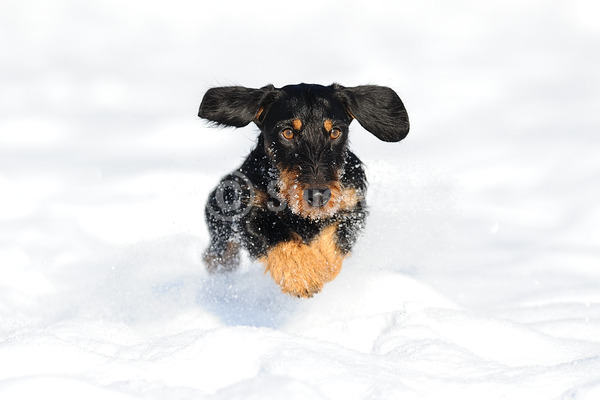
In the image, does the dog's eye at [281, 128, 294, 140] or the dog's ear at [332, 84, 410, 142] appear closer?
the dog's eye at [281, 128, 294, 140]

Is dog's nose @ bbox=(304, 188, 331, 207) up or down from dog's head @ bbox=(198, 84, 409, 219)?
down

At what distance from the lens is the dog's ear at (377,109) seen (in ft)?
13.5

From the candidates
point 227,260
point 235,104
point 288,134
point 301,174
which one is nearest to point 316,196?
point 301,174

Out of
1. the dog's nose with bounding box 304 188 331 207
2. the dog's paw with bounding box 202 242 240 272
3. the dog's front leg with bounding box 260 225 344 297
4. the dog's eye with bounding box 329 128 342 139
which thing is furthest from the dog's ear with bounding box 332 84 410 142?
the dog's paw with bounding box 202 242 240 272

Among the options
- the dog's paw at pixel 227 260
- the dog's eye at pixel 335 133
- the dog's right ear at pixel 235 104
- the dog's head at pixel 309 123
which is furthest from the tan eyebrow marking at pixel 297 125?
the dog's paw at pixel 227 260

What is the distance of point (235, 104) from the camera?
4066 millimetres

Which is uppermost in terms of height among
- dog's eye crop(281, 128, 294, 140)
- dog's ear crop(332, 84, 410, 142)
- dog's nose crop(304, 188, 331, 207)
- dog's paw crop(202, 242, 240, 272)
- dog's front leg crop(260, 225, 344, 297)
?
dog's ear crop(332, 84, 410, 142)

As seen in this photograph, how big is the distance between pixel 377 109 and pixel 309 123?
710mm

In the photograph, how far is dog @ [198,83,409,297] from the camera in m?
3.54

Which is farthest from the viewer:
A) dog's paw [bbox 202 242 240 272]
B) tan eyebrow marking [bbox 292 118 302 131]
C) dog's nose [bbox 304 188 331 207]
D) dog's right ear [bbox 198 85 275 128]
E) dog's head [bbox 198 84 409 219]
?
dog's paw [bbox 202 242 240 272]

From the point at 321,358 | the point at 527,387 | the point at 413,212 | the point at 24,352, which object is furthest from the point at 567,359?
the point at 413,212

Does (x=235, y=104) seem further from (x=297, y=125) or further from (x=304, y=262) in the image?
(x=304, y=262)

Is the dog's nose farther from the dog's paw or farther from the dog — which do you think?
the dog's paw

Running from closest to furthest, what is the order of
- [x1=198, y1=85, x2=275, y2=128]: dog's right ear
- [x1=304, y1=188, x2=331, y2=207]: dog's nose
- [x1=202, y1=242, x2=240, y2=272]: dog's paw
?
1. [x1=304, y1=188, x2=331, y2=207]: dog's nose
2. [x1=198, y1=85, x2=275, y2=128]: dog's right ear
3. [x1=202, y1=242, x2=240, y2=272]: dog's paw
